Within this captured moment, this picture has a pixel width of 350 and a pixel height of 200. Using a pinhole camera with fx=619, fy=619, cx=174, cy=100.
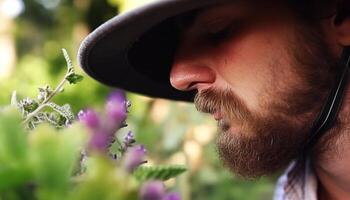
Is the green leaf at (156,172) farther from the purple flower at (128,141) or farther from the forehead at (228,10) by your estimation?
the forehead at (228,10)

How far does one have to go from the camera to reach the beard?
3.93 ft

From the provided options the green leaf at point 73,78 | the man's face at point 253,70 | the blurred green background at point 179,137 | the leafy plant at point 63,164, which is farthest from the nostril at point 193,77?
the blurred green background at point 179,137

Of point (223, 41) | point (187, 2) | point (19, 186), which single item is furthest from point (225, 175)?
point (19, 186)

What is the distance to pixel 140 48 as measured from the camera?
1.38m

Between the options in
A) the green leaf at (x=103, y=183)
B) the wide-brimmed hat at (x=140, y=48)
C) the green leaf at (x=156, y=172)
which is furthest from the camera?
the wide-brimmed hat at (x=140, y=48)

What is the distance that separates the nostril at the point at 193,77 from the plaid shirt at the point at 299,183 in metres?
0.51

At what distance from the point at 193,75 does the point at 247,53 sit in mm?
112

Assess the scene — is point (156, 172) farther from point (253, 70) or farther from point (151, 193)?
point (253, 70)

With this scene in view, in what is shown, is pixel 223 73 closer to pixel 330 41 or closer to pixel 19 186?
pixel 330 41

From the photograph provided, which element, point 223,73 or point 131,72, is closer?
point 223,73

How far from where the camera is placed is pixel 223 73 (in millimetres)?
1188

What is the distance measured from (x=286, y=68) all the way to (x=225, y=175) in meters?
2.67

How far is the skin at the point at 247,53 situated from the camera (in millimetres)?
1181

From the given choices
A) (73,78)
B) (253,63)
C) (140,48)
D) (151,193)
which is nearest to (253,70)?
(253,63)
